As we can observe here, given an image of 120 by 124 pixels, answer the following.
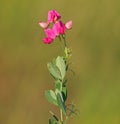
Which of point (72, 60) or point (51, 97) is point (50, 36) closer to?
point (51, 97)

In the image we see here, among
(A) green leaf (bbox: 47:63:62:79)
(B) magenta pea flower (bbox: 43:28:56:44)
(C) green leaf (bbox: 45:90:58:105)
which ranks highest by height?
(B) magenta pea flower (bbox: 43:28:56:44)

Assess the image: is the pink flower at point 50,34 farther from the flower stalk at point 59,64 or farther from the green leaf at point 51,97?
the green leaf at point 51,97

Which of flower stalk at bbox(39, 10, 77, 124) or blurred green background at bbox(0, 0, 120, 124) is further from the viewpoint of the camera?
blurred green background at bbox(0, 0, 120, 124)

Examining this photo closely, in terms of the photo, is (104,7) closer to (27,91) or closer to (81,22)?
(81,22)

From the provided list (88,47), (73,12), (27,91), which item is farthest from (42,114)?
(73,12)

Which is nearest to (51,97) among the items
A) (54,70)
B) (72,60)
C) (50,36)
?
(54,70)

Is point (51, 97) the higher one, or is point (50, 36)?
point (50, 36)

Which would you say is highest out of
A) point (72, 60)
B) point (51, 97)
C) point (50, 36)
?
point (72, 60)

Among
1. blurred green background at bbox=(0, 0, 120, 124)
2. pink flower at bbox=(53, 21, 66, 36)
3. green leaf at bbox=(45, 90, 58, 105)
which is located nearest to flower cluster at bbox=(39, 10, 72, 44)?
pink flower at bbox=(53, 21, 66, 36)

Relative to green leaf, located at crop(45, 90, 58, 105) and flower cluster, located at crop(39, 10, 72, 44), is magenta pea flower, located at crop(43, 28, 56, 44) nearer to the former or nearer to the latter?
flower cluster, located at crop(39, 10, 72, 44)
